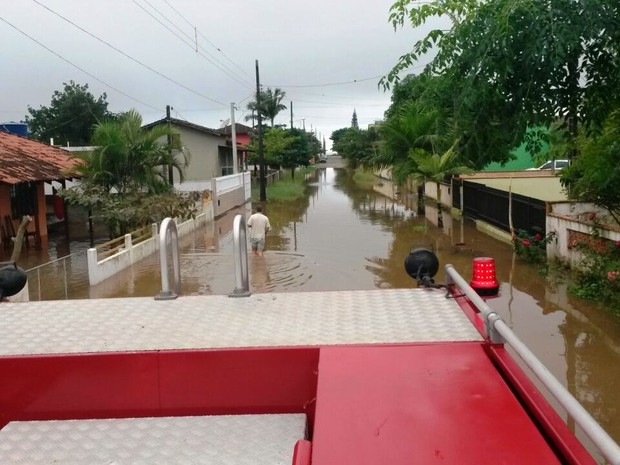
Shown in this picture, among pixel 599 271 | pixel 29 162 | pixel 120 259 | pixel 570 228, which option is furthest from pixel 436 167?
pixel 29 162

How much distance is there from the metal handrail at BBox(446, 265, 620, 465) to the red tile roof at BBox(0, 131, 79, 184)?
44.0 feet

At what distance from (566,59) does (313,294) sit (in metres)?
2.57

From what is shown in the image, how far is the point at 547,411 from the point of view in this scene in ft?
7.51

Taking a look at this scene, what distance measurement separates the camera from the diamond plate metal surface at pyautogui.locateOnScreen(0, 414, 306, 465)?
2842mm

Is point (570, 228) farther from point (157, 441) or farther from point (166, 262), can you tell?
point (157, 441)

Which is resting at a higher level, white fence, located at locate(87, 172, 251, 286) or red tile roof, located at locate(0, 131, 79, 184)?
red tile roof, located at locate(0, 131, 79, 184)

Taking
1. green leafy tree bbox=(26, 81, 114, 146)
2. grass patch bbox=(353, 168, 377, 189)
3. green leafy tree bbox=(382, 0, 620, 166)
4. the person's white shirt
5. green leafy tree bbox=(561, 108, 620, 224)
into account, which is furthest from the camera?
green leafy tree bbox=(26, 81, 114, 146)

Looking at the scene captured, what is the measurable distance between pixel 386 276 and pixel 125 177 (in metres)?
8.31

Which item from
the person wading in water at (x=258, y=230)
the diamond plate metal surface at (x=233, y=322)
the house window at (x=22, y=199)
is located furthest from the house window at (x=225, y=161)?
the diamond plate metal surface at (x=233, y=322)

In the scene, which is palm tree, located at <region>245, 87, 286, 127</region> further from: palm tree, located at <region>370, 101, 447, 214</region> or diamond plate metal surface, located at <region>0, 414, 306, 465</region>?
diamond plate metal surface, located at <region>0, 414, 306, 465</region>

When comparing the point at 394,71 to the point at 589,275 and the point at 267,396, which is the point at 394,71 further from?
the point at 589,275

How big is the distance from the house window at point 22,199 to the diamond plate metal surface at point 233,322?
15.2 metres

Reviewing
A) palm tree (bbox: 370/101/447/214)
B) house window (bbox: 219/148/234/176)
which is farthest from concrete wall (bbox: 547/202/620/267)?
house window (bbox: 219/148/234/176)

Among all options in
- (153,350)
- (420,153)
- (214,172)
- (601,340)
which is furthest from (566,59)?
(214,172)
